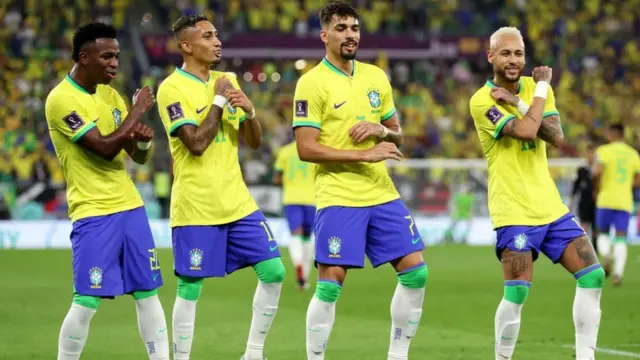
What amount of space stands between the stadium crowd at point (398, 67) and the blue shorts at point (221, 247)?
16487 millimetres

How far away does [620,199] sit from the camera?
633 inches

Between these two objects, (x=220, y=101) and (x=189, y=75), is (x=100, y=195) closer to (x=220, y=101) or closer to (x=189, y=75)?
(x=220, y=101)

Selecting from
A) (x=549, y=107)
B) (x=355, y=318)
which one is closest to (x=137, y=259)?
(x=549, y=107)

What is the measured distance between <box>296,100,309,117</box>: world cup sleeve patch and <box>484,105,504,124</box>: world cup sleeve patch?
4.33ft

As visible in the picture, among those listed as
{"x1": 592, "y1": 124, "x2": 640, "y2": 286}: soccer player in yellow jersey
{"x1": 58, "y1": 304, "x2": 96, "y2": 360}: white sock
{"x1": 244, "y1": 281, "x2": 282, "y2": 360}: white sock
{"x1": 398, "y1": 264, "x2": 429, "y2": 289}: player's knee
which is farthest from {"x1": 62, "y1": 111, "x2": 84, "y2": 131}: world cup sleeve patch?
{"x1": 592, "y1": 124, "x2": 640, "y2": 286}: soccer player in yellow jersey

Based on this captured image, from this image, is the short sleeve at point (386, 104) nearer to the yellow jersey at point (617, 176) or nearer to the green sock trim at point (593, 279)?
the green sock trim at point (593, 279)

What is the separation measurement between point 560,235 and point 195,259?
8.59 feet

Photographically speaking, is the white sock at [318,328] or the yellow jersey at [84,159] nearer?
the yellow jersey at [84,159]

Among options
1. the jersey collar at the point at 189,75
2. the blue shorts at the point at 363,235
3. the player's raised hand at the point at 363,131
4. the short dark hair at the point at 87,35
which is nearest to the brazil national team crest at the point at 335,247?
the blue shorts at the point at 363,235

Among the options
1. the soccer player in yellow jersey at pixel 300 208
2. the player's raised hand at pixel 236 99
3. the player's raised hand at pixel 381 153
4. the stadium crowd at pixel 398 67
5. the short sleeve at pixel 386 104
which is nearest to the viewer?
the player's raised hand at pixel 381 153

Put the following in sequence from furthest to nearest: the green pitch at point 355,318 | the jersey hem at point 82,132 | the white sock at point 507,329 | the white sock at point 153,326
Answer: the green pitch at point 355,318
the white sock at point 507,329
the white sock at point 153,326
the jersey hem at point 82,132

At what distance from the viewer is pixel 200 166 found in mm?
7508

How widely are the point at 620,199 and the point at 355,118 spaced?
963 cm

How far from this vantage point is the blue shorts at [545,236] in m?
7.59
